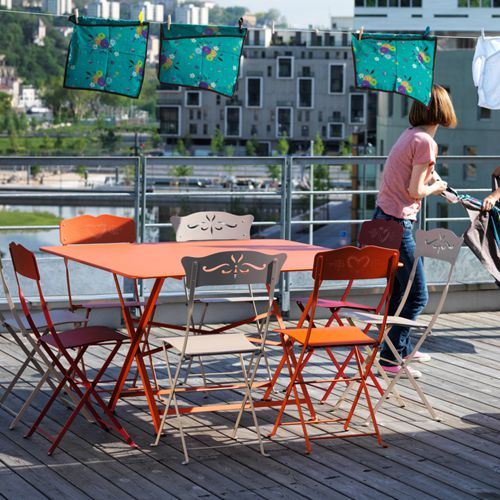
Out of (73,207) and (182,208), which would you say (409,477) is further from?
(73,207)

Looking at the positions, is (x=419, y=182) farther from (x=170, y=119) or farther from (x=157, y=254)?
(x=170, y=119)

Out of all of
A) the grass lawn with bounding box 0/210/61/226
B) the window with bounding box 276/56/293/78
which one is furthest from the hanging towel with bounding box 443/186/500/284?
the window with bounding box 276/56/293/78

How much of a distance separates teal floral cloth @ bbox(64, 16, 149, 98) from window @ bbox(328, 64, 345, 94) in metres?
119

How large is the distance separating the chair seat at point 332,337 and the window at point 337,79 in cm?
12105

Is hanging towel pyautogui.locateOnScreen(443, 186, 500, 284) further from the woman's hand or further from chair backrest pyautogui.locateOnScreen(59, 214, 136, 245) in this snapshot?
chair backrest pyautogui.locateOnScreen(59, 214, 136, 245)

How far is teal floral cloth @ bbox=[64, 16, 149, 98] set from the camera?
20.1 feet

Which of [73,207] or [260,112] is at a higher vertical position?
[260,112]

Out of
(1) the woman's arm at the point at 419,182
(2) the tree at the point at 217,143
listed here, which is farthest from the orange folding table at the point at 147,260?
(2) the tree at the point at 217,143

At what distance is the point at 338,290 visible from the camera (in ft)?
23.3

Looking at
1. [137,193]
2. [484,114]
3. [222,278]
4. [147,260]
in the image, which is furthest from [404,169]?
[484,114]

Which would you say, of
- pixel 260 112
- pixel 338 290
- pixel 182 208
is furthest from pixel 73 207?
pixel 338 290

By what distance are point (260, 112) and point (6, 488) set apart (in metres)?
122

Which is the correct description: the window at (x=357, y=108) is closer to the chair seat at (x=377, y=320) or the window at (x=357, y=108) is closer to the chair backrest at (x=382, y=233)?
the chair backrest at (x=382, y=233)

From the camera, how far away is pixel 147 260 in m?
4.50
